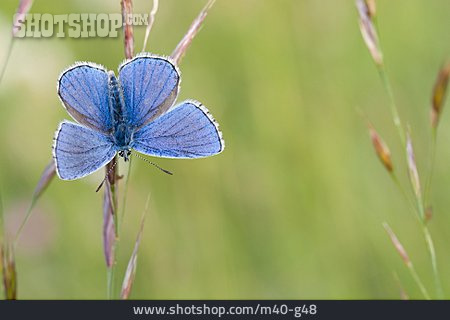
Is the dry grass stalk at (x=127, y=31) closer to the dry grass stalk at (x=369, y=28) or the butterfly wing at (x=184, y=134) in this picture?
the butterfly wing at (x=184, y=134)

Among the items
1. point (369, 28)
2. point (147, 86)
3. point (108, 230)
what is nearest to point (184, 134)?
point (147, 86)

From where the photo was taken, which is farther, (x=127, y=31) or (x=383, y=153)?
(x=383, y=153)

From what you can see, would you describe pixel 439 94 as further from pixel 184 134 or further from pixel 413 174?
pixel 184 134

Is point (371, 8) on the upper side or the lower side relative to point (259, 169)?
upper

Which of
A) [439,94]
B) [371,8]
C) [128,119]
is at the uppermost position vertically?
[371,8]

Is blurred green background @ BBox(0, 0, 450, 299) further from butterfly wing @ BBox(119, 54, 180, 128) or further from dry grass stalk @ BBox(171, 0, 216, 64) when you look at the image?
dry grass stalk @ BBox(171, 0, 216, 64)
